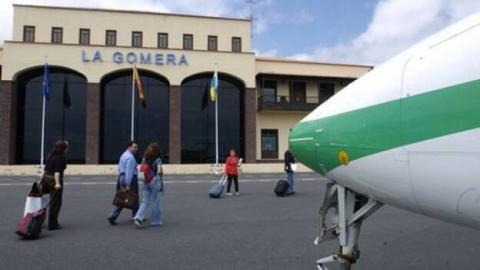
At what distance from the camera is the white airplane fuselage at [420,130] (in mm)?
1939

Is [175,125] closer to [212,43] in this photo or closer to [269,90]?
[212,43]

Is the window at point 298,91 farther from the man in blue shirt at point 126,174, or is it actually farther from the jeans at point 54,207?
the jeans at point 54,207

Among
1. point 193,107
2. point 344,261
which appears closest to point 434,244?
point 344,261

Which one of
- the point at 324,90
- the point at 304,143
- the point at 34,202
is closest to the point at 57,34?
the point at 324,90

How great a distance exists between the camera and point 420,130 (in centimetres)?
214

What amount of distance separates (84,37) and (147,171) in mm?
32789

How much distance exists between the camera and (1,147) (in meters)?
34.4

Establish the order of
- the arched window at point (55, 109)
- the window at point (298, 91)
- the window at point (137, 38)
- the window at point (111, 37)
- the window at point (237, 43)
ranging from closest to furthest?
the arched window at point (55, 109) → the window at point (111, 37) → the window at point (137, 38) → the window at point (237, 43) → the window at point (298, 91)

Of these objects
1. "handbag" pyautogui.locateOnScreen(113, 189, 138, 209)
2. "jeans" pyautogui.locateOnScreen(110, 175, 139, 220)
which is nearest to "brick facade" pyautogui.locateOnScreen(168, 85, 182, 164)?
"jeans" pyautogui.locateOnScreen(110, 175, 139, 220)

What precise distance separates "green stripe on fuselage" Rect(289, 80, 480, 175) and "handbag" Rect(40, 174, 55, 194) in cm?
693

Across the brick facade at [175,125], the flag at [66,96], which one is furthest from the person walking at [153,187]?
the flag at [66,96]

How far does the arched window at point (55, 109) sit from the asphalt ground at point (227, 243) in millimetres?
27011

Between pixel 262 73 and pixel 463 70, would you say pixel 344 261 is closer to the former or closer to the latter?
pixel 463 70

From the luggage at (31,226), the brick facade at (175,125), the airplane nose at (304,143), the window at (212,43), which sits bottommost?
the luggage at (31,226)
